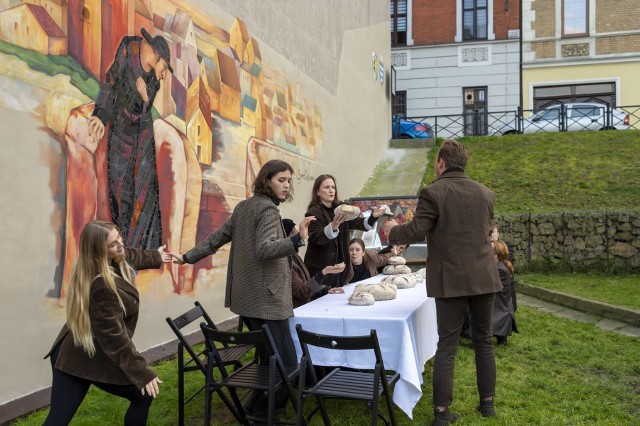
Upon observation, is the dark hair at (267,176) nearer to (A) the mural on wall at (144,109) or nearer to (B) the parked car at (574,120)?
(A) the mural on wall at (144,109)

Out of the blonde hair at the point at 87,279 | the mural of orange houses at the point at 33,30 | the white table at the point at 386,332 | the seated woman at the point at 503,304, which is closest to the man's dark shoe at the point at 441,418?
the white table at the point at 386,332

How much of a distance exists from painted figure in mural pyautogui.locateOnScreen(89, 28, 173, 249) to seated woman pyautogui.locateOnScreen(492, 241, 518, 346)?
3.64m

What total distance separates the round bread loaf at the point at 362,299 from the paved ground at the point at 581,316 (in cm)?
423

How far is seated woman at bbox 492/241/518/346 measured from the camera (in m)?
6.46

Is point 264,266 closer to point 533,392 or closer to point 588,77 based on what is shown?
point 533,392

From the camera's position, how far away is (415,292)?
16.9 feet

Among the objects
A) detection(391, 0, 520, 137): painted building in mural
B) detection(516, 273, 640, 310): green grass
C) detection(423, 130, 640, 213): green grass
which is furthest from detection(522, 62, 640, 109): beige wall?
detection(516, 273, 640, 310): green grass

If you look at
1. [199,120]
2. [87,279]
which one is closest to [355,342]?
[87,279]

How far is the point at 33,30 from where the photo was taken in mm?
4699

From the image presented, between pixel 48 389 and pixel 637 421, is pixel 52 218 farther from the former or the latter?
pixel 637 421

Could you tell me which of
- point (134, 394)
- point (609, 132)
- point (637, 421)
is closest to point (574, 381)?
point (637, 421)

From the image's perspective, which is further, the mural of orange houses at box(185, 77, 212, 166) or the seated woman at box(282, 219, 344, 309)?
the mural of orange houses at box(185, 77, 212, 166)

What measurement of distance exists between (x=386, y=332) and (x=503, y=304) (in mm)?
3062

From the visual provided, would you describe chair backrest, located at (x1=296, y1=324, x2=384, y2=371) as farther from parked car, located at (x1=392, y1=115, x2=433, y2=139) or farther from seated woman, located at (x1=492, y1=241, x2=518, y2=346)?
parked car, located at (x1=392, y1=115, x2=433, y2=139)
